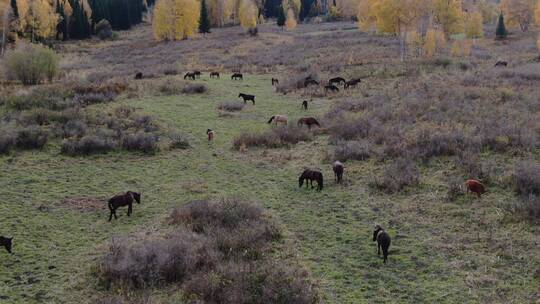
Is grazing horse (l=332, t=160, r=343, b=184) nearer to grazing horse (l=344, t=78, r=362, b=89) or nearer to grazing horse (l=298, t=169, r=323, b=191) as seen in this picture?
grazing horse (l=298, t=169, r=323, b=191)

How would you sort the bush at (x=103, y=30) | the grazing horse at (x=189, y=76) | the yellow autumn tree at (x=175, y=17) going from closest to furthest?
1. the grazing horse at (x=189, y=76)
2. the yellow autumn tree at (x=175, y=17)
3. the bush at (x=103, y=30)

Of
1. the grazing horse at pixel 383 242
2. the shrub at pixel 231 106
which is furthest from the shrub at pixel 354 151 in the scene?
the shrub at pixel 231 106

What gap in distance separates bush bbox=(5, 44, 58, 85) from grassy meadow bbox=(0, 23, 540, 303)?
33.3 feet

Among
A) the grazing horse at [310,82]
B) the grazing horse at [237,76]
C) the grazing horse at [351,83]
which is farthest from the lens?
the grazing horse at [237,76]

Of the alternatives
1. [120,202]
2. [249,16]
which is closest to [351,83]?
[120,202]

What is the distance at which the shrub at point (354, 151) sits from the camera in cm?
1800

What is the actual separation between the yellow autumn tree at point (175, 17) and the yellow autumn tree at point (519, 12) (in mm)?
52771

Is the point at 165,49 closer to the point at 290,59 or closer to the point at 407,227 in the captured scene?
the point at 290,59

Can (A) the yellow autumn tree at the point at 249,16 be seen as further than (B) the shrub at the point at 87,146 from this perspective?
Yes

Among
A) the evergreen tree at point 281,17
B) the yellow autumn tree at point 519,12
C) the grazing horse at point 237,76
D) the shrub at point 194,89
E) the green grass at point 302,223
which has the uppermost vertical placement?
the evergreen tree at point 281,17

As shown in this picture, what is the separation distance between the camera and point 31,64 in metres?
34.8

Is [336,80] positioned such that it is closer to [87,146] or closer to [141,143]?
[141,143]

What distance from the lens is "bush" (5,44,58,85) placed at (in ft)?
114

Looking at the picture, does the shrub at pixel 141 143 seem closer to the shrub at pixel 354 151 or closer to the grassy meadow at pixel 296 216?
the grassy meadow at pixel 296 216
